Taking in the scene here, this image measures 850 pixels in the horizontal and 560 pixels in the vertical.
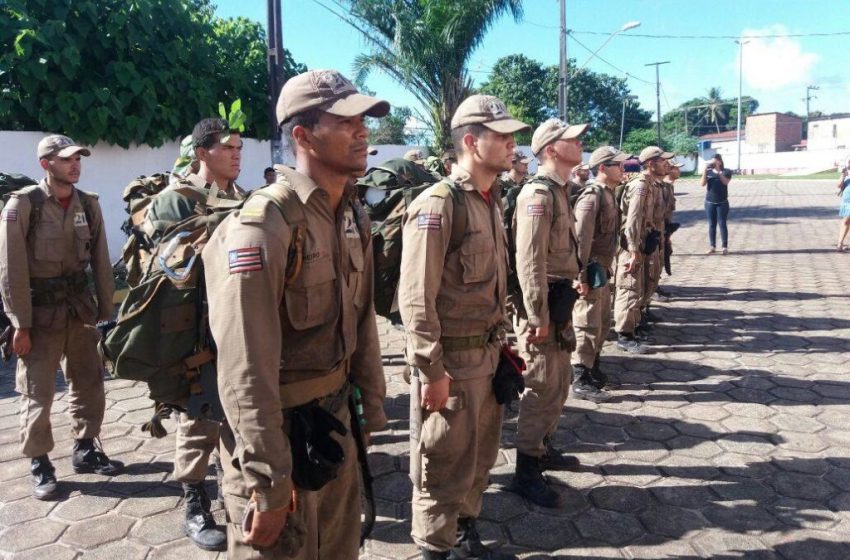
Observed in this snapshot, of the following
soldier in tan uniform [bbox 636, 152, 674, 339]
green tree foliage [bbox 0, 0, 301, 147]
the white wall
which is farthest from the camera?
the white wall

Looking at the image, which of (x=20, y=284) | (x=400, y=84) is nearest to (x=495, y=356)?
(x=20, y=284)

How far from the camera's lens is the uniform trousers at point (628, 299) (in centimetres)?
655

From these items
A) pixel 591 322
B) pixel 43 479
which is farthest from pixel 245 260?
pixel 591 322

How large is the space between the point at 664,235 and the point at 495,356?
591 cm

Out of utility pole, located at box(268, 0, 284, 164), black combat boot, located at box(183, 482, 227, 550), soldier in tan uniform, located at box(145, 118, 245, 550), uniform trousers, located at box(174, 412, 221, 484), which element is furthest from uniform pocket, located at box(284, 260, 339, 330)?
utility pole, located at box(268, 0, 284, 164)

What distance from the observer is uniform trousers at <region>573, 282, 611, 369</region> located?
515cm

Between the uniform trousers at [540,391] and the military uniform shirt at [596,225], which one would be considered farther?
the military uniform shirt at [596,225]

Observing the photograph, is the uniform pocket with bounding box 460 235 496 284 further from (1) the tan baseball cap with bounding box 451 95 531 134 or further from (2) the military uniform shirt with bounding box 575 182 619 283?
(2) the military uniform shirt with bounding box 575 182 619 283

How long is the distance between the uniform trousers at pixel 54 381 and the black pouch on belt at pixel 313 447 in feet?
8.49

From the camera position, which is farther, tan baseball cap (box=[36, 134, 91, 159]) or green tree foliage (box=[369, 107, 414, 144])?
green tree foliage (box=[369, 107, 414, 144])

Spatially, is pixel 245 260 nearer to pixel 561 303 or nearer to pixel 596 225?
pixel 561 303

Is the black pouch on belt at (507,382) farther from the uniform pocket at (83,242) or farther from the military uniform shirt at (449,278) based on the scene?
the uniform pocket at (83,242)

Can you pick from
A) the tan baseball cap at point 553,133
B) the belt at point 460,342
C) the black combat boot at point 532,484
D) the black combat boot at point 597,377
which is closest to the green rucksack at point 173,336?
the belt at point 460,342

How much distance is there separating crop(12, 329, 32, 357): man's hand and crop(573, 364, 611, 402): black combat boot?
3873mm
